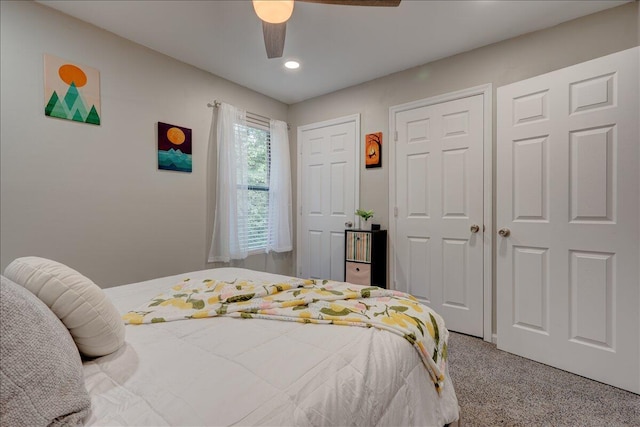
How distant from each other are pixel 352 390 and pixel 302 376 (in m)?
0.16

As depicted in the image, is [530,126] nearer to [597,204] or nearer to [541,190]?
[541,190]

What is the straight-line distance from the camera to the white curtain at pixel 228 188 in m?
3.13

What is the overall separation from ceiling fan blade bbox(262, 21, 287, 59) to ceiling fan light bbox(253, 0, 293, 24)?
22 centimetres

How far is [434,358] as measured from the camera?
4.15 ft

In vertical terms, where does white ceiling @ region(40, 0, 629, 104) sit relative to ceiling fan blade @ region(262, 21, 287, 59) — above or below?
above

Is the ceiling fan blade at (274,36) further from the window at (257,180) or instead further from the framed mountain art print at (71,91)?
the window at (257,180)

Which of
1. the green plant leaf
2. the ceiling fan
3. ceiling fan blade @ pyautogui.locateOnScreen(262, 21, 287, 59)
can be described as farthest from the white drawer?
the ceiling fan

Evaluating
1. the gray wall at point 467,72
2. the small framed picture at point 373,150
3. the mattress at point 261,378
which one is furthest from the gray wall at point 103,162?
the small framed picture at point 373,150

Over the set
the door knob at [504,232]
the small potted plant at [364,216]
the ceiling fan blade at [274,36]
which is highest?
the ceiling fan blade at [274,36]

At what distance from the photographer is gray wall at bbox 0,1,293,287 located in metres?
1.98

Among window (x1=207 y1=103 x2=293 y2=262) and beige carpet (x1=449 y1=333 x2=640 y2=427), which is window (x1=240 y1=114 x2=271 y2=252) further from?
beige carpet (x1=449 y1=333 x2=640 y2=427)

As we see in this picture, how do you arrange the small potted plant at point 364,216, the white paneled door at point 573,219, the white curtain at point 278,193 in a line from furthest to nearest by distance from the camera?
the white curtain at point 278,193, the small potted plant at point 364,216, the white paneled door at point 573,219

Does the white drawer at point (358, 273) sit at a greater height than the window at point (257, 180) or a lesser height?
lesser

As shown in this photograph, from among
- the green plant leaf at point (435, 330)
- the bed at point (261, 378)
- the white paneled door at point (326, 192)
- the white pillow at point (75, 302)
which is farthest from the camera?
the white paneled door at point (326, 192)
